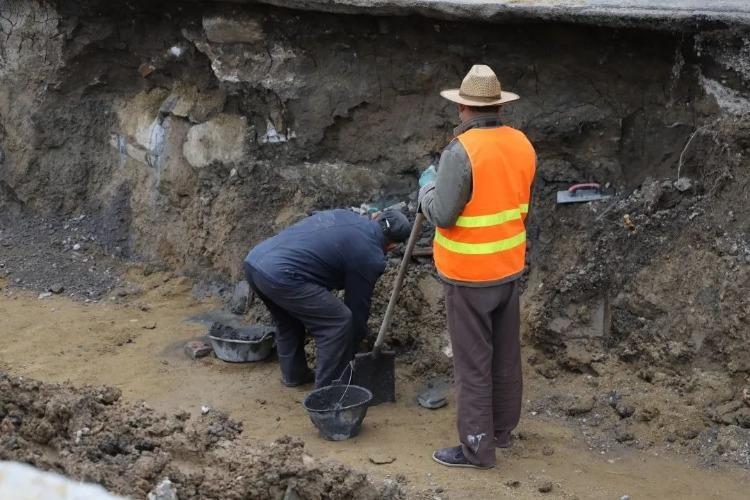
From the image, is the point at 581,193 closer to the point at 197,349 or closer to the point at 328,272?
the point at 328,272

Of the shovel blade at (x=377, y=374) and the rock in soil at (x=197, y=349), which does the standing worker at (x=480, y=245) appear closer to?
the shovel blade at (x=377, y=374)

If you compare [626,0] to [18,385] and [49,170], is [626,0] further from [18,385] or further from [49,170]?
[49,170]

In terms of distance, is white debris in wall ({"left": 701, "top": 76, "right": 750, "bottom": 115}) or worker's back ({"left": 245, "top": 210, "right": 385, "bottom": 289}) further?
white debris in wall ({"left": 701, "top": 76, "right": 750, "bottom": 115})

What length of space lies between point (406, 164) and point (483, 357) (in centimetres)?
252

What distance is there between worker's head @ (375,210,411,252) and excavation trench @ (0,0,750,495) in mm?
741

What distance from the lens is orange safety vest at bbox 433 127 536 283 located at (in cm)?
500

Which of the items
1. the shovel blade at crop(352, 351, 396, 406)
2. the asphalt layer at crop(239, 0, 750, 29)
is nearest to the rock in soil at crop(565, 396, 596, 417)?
the shovel blade at crop(352, 351, 396, 406)

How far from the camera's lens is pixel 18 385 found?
499 centimetres

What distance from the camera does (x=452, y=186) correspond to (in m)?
4.97

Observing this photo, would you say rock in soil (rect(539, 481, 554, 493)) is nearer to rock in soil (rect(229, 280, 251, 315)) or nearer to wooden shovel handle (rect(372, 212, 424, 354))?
wooden shovel handle (rect(372, 212, 424, 354))

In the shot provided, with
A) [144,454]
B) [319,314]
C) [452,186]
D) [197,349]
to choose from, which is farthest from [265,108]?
[144,454]

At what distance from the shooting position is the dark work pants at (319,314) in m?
5.95

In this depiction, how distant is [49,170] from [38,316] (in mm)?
1764

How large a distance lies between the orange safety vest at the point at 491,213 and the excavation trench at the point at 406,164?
50.7 inches
